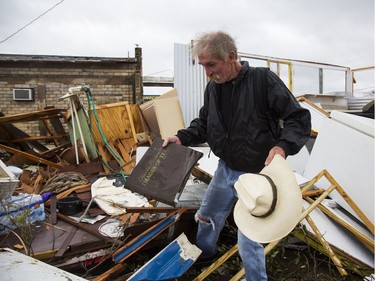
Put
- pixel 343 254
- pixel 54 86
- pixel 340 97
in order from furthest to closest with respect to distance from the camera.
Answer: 1. pixel 54 86
2. pixel 340 97
3. pixel 343 254

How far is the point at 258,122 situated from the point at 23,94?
1141 centimetres

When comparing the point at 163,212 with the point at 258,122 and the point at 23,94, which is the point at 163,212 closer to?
the point at 258,122

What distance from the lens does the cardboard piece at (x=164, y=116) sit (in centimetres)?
583

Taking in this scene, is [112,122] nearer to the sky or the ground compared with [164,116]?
nearer to the ground

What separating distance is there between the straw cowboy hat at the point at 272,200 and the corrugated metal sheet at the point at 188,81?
216 inches

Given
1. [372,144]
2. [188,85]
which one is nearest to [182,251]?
[372,144]

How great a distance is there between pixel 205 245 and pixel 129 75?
9700 mm

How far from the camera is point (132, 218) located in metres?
2.98

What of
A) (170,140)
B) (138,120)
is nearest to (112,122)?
(138,120)

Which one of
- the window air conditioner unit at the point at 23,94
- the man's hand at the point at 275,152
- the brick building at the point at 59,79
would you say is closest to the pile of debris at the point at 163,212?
the man's hand at the point at 275,152

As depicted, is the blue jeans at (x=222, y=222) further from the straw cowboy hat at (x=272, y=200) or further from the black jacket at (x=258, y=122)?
the straw cowboy hat at (x=272, y=200)

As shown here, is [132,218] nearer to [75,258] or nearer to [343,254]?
[75,258]

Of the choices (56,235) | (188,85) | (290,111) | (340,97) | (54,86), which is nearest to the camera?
(290,111)

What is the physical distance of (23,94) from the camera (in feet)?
36.1
